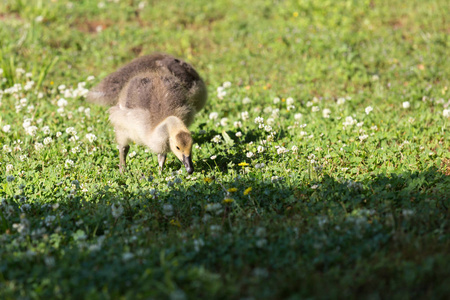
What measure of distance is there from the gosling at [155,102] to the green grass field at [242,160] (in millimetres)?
413

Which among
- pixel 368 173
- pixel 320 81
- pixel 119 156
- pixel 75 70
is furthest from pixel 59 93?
pixel 368 173

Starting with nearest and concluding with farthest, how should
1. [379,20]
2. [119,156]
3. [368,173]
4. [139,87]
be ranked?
[368,173]
[139,87]
[119,156]
[379,20]

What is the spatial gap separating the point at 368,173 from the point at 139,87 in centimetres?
343

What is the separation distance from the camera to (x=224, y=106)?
904 cm

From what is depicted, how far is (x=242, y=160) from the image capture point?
6848mm

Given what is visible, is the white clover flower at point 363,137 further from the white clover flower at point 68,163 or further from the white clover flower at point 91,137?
the white clover flower at point 68,163

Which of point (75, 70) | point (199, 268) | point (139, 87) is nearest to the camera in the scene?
point (199, 268)

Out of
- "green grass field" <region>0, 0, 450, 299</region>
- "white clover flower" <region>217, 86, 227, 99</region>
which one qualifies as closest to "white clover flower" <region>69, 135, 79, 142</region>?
"green grass field" <region>0, 0, 450, 299</region>

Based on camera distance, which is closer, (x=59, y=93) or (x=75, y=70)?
(x=59, y=93)

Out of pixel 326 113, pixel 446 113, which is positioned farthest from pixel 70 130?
pixel 446 113

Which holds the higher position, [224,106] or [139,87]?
[139,87]

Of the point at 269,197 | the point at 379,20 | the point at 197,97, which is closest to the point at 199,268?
the point at 269,197

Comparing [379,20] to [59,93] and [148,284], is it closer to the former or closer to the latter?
[59,93]

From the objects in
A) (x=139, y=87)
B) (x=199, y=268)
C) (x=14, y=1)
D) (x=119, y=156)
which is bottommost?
(x=119, y=156)
